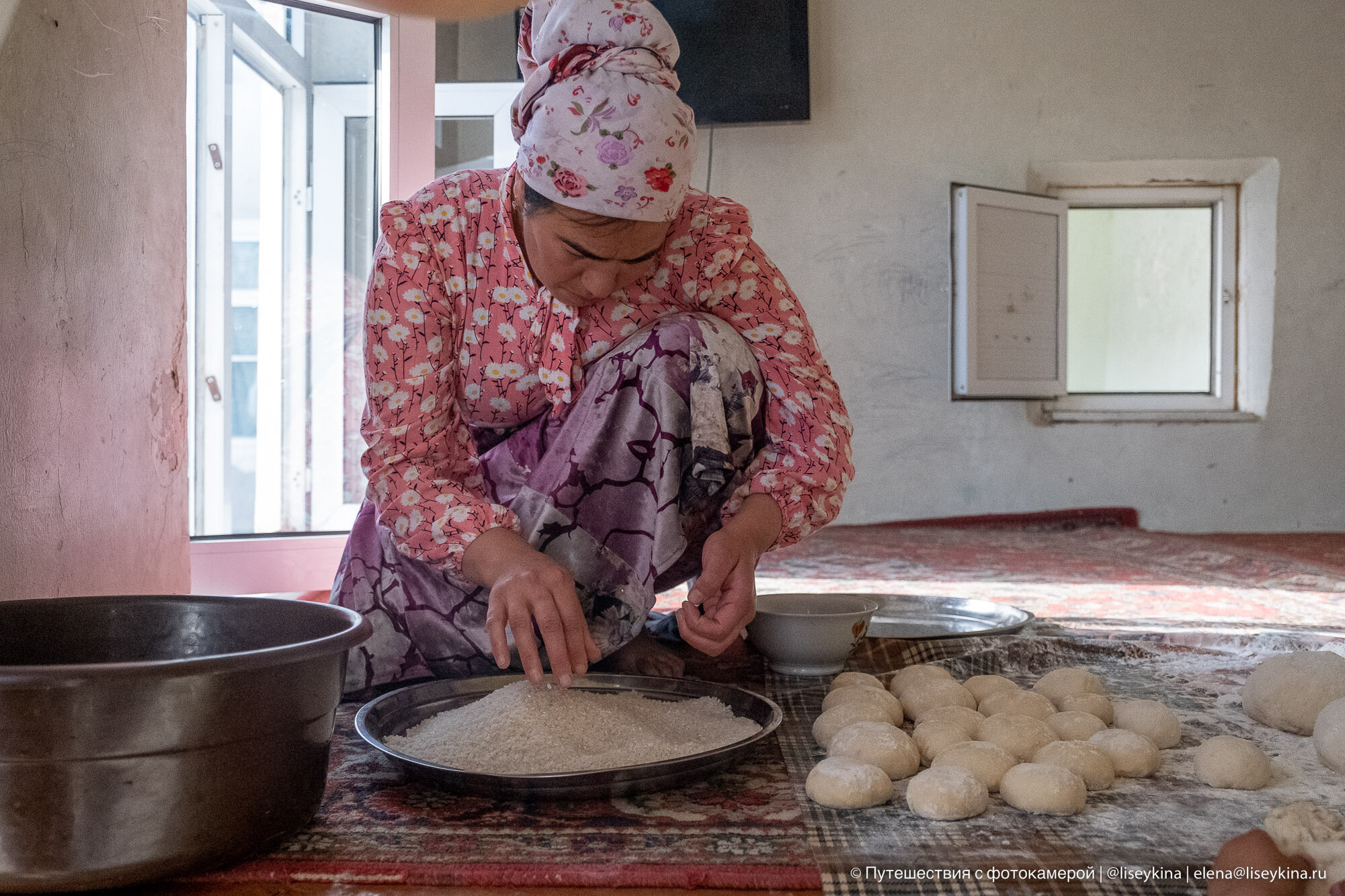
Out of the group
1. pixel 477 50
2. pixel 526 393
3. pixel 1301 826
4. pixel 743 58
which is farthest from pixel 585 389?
pixel 477 50

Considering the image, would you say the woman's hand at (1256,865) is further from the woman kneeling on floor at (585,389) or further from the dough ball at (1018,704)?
the woman kneeling on floor at (585,389)

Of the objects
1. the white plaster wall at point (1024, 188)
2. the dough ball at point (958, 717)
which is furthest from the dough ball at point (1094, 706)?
the white plaster wall at point (1024, 188)

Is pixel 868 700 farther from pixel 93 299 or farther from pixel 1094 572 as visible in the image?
pixel 1094 572

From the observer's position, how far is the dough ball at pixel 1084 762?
103 cm

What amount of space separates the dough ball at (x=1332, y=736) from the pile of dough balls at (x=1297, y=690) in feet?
0.05

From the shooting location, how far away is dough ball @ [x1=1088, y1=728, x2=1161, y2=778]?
108cm

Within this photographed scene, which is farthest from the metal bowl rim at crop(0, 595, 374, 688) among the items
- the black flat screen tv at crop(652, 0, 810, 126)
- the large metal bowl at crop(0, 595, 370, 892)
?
the black flat screen tv at crop(652, 0, 810, 126)

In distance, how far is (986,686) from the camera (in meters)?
1.36

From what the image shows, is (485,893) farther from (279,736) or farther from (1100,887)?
(1100,887)

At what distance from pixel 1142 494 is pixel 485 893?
463 cm

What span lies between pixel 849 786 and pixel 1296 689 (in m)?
0.64

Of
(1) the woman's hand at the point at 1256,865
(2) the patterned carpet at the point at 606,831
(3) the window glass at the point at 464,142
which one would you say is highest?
(3) the window glass at the point at 464,142

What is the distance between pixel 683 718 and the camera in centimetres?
117

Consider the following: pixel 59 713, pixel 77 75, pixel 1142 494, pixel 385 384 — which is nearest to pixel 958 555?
pixel 1142 494
